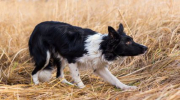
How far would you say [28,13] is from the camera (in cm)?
852

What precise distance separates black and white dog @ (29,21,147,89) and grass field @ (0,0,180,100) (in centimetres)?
21

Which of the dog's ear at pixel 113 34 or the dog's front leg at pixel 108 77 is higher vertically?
the dog's ear at pixel 113 34

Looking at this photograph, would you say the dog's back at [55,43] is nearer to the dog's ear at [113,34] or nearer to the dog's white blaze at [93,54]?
the dog's white blaze at [93,54]

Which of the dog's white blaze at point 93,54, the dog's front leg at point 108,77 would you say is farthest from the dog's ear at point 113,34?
the dog's front leg at point 108,77

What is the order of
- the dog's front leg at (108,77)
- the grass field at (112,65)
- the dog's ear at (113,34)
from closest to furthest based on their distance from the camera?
the grass field at (112,65) < the dog's ear at (113,34) < the dog's front leg at (108,77)

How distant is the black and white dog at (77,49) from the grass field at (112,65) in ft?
0.69

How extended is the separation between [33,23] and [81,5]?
1409 millimetres

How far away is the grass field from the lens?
11.2 ft

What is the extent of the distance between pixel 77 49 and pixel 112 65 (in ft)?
4.12

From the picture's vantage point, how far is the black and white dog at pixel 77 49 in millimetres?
3777

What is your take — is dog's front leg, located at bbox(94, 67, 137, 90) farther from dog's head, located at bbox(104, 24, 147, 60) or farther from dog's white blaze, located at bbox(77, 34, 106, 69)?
dog's head, located at bbox(104, 24, 147, 60)

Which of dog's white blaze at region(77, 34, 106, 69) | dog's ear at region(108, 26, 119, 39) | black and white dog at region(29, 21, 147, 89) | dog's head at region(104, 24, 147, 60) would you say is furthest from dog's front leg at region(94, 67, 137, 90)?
dog's ear at region(108, 26, 119, 39)

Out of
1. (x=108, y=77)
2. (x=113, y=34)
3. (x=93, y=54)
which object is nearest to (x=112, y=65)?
(x=108, y=77)

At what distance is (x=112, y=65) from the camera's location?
5.04 meters
